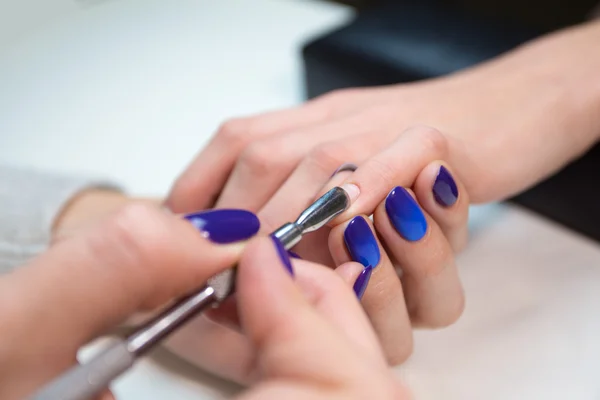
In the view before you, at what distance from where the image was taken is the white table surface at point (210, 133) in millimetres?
469

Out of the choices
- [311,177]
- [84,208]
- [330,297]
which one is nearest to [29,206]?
[84,208]

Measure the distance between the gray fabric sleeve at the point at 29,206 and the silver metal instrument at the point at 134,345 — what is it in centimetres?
34

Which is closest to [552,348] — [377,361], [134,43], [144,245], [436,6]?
[377,361]

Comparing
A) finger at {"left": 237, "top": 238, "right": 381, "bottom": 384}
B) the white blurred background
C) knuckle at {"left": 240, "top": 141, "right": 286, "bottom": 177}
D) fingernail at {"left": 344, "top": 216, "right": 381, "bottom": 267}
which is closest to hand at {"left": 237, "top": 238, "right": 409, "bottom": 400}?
finger at {"left": 237, "top": 238, "right": 381, "bottom": 384}

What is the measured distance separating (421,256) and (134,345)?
243mm

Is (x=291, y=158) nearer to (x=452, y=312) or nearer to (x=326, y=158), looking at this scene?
(x=326, y=158)

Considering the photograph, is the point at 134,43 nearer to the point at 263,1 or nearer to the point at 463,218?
the point at 263,1

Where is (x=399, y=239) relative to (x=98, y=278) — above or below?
below

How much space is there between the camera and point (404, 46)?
0.71m

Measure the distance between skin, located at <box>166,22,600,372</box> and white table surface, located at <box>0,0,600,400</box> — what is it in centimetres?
4

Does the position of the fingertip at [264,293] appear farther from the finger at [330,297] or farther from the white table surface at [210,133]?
the white table surface at [210,133]

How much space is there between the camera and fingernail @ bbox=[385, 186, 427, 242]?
0.44 meters

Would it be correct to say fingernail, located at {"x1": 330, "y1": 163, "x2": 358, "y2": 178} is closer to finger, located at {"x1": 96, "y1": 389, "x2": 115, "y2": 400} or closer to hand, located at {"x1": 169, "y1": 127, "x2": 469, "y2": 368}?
hand, located at {"x1": 169, "y1": 127, "x2": 469, "y2": 368}

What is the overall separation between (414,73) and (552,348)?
14.0 inches
